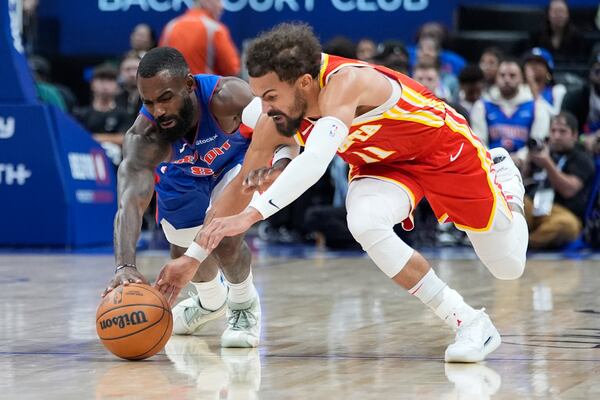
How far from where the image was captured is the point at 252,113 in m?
5.06

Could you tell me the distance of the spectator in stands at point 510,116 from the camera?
10.5 m

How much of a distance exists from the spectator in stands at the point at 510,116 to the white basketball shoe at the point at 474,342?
5.94m

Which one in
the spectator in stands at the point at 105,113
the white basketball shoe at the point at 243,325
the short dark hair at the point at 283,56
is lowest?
the spectator in stands at the point at 105,113

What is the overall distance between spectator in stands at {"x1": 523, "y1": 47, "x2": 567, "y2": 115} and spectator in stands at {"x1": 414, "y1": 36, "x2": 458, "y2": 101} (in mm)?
822

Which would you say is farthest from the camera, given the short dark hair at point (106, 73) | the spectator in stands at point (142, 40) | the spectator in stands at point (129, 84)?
the spectator in stands at point (142, 40)

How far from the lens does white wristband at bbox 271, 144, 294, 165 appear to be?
4.77 metres

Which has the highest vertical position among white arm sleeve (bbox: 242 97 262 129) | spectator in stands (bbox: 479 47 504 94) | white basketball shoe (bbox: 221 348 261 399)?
white arm sleeve (bbox: 242 97 262 129)

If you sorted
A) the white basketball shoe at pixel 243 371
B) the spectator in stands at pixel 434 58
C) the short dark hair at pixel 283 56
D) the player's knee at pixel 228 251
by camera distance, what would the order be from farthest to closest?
the spectator in stands at pixel 434 58 → the player's knee at pixel 228 251 → the short dark hair at pixel 283 56 → the white basketball shoe at pixel 243 371

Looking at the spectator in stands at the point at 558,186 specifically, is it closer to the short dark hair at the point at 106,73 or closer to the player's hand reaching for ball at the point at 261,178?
the short dark hair at the point at 106,73

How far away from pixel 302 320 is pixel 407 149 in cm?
142

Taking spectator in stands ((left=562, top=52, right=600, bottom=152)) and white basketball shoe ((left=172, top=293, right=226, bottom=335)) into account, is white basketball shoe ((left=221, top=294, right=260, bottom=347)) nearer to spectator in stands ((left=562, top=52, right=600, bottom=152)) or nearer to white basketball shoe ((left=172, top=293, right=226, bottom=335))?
white basketball shoe ((left=172, top=293, right=226, bottom=335))

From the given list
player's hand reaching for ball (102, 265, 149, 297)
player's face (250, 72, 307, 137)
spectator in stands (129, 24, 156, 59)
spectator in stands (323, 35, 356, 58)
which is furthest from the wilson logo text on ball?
spectator in stands (129, 24, 156, 59)

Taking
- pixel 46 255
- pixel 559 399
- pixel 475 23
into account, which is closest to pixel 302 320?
pixel 559 399

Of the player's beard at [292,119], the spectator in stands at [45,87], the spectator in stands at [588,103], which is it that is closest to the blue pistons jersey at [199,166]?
the player's beard at [292,119]
